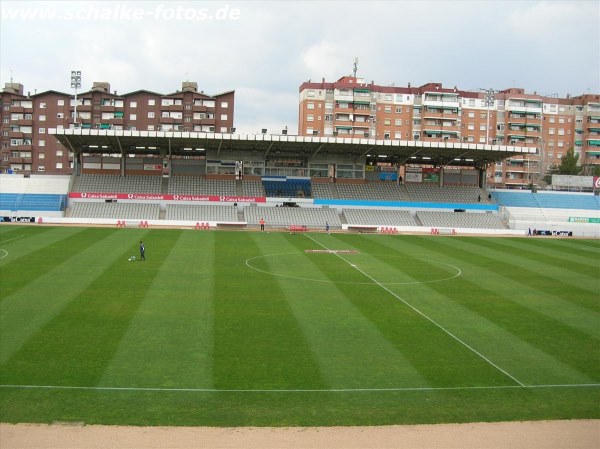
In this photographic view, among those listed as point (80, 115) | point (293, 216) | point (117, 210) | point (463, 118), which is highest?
point (463, 118)

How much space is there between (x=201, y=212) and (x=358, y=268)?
29772 millimetres

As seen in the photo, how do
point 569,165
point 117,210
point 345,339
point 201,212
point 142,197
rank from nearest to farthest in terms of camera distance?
point 345,339 < point 117,210 < point 201,212 < point 142,197 < point 569,165

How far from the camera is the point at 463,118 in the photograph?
298ft

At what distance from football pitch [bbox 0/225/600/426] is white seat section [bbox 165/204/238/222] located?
22289 millimetres

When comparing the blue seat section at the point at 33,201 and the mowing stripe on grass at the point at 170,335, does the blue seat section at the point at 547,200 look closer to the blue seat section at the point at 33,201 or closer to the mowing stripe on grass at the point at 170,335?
→ the mowing stripe on grass at the point at 170,335

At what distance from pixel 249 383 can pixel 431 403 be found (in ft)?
15.0

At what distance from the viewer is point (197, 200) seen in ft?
193

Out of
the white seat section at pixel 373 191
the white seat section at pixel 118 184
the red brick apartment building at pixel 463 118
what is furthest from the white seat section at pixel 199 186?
the red brick apartment building at pixel 463 118

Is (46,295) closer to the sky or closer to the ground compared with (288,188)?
closer to the ground

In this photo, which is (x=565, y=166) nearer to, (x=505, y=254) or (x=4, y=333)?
(x=505, y=254)

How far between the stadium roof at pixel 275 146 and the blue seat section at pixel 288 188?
3.24m

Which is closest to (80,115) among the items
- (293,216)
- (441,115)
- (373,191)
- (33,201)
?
(33,201)

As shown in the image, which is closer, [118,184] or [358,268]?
[358,268]

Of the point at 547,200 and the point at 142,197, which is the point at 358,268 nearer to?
the point at 142,197
